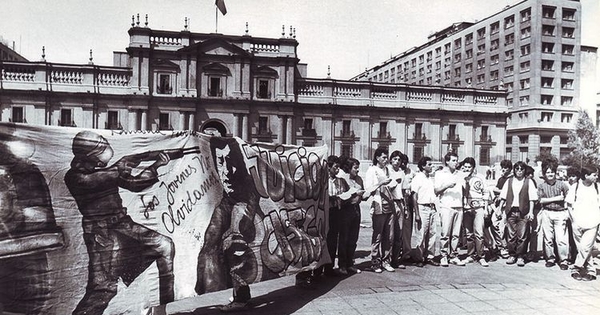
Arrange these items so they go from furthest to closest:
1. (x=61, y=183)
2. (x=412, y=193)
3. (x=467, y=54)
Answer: (x=467, y=54), (x=412, y=193), (x=61, y=183)

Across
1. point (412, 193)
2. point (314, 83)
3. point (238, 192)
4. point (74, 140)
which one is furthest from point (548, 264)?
point (314, 83)

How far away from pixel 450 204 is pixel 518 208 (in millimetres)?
1553

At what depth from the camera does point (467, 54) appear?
68.0 m

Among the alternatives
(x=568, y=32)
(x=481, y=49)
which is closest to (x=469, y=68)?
(x=481, y=49)

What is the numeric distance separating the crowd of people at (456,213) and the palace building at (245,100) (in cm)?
3231

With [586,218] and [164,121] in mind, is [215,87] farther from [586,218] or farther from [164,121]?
[586,218]

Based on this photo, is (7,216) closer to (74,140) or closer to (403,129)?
(74,140)

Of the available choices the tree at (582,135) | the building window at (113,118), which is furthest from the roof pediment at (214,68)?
the tree at (582,135)

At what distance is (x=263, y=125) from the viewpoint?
41.3 metres

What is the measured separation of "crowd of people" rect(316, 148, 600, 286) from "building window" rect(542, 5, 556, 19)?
61263 millimetres

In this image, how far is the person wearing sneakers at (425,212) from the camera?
24.6 ft

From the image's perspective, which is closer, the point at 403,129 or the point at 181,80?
the point at 181,80

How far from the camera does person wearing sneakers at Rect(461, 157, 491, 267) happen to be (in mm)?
7730

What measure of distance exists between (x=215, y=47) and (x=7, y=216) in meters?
39.3
